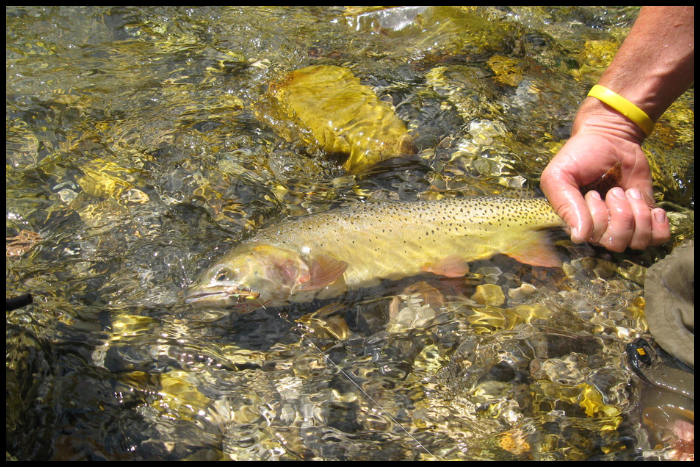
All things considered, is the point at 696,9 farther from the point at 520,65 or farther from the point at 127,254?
the point at 127,254

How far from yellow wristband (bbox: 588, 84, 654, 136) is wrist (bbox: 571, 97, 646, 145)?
0.03m

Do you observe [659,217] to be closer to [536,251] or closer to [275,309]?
[536,251]

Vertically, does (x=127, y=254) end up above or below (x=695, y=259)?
below

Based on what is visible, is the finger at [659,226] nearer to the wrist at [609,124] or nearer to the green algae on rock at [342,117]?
the wrist at [609,124]

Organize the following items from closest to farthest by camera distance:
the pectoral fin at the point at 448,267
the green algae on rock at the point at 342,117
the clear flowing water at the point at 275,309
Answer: the clear flowing water at the point at 275,309, the pectoral fin at the point at 448,267, the green algae on rock at the point at 342,117

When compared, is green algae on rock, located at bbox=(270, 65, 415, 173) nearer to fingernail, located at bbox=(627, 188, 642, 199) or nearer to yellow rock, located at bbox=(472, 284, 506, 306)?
yellow rock, located at bbox=(472, 284, 506, 306)

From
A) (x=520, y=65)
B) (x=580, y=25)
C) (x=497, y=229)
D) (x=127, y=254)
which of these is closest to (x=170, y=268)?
(x=127, y=254)

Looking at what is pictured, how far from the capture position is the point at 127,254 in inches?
134

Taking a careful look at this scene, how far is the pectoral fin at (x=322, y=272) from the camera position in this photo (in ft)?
11.0

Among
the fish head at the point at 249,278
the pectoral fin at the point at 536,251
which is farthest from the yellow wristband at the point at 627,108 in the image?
the fish head at the point at 249,278

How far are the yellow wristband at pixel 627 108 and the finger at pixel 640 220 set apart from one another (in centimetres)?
70

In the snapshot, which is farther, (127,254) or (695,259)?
(127,254)

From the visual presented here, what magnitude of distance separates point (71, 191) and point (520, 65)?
17.4 ft

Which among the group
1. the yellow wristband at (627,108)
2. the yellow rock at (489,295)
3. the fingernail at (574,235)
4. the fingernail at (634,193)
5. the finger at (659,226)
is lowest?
the yellow rock at (489,295)
